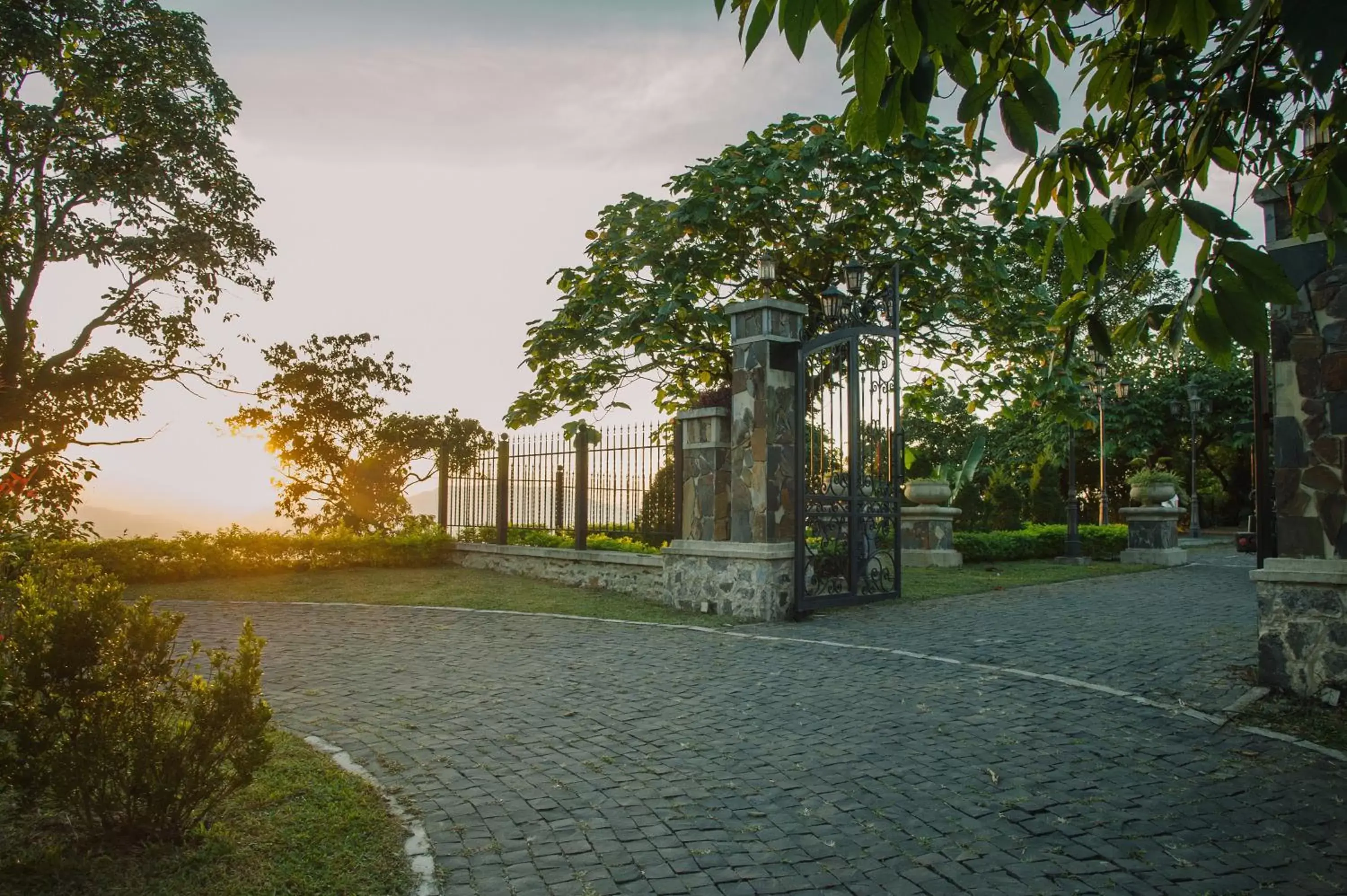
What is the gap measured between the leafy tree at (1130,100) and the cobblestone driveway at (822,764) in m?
2.29

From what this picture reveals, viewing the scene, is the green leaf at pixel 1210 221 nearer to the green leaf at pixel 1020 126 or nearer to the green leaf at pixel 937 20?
the green leaf at pixel 1020 126

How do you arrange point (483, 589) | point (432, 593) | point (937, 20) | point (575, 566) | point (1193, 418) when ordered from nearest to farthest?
point (937, 20)
point (432, 593)
point (483, 589)
point (575, 566)
point (1193, 418)

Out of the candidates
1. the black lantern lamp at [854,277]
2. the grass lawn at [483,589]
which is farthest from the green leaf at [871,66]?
the black lantern lamp at [854,277]

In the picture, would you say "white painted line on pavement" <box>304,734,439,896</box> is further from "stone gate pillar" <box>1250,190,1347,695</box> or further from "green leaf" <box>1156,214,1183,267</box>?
"stone gate pillar" <box>1250,190,1347,695</box>

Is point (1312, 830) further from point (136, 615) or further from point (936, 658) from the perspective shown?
point (136, 615)

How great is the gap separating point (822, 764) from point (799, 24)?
3.94m

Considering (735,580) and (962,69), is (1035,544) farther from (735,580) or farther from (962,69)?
(962,69)

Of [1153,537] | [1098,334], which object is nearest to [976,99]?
[1098,334]

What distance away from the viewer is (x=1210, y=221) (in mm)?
1789

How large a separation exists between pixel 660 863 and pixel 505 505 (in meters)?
12.2

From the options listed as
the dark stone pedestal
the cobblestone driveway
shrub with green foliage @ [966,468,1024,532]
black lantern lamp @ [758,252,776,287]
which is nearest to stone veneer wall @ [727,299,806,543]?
black lantern lamp @ [758,252,776,287]

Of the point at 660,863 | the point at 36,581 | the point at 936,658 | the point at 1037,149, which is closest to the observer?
the point at 1037,149

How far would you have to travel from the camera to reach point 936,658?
7445 mm

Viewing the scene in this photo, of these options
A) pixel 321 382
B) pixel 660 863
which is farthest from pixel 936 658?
pixel 321 382
